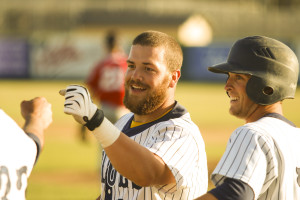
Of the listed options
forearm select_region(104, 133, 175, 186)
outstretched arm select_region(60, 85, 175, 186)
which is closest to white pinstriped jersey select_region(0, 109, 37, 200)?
outstretched arm select_region(60, 85, 175, 186)

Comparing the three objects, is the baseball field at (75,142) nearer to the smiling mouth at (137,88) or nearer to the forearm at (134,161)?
the smiling mouth at (137,88)

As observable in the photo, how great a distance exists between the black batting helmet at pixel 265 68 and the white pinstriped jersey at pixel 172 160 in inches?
22.8

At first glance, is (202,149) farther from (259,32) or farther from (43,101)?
(259,32)

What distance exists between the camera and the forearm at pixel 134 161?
3172 mm

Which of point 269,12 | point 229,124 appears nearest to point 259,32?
point 269,12

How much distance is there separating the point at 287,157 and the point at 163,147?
0.84 meters

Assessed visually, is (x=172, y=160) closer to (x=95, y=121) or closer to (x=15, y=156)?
(x=95, y=121)

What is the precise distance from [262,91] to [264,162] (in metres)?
0.50

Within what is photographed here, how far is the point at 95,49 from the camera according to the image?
34.2 metres

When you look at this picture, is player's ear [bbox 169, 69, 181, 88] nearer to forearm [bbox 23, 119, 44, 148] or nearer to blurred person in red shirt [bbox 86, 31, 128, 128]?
forearm [bbox 23, 119, 44, 148]

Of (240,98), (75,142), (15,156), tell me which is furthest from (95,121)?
(75,142)

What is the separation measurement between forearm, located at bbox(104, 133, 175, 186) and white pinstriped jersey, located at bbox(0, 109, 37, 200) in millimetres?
480

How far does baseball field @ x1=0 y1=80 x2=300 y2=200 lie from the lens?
9.16 meters

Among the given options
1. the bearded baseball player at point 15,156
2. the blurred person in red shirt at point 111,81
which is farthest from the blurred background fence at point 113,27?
the bearded baseball player at point 15,156
